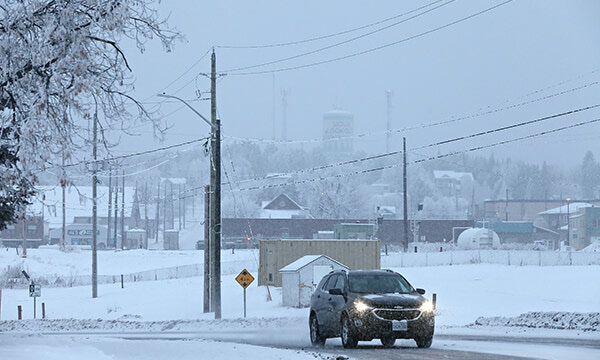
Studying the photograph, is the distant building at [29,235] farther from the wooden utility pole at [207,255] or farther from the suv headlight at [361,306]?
the suv headlight at [361,306]

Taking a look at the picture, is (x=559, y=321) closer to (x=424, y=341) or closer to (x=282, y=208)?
(x=424, y=341)

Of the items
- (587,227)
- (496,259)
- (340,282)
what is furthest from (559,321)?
(587,227)

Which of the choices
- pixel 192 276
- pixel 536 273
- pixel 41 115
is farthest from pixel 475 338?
pixel 192 276

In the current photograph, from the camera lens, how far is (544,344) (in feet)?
61.0

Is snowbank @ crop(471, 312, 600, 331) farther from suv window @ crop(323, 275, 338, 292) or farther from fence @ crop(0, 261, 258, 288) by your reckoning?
fence @ crop(0, 261, 258, 288)

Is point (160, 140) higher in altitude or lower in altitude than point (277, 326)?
higher

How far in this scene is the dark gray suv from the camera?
1798cm

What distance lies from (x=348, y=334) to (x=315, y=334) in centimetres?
224

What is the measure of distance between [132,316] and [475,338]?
1024 inches

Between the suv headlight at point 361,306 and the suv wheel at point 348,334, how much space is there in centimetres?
36

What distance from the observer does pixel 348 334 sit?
18.4 metres

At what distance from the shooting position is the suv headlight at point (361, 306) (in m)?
18.1

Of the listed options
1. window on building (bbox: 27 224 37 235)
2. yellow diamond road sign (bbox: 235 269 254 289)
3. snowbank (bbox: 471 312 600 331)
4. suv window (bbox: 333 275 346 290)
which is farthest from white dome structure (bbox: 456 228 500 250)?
suv window (bbox: 333 275 346 290)

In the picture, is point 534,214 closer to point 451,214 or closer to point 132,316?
point 451,214
